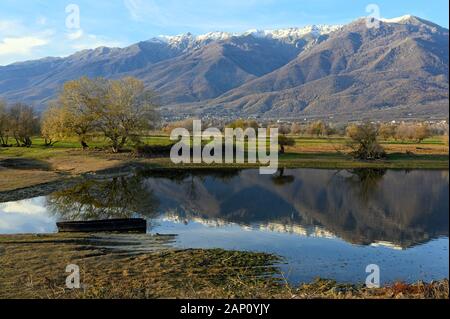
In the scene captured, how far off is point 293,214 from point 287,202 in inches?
236

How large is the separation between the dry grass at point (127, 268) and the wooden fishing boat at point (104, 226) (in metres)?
2.21

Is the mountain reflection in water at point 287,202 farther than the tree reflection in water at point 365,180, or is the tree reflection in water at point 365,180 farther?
the tree reflection in water at point 365,180

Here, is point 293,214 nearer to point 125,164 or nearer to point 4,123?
point 125,164

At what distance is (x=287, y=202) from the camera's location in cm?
4312

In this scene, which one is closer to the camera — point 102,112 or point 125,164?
point 125,164

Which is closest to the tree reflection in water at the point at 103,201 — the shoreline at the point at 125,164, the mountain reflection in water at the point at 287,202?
→ the mountain reflection in water at the point at 287,202

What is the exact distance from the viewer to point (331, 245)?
27.1m

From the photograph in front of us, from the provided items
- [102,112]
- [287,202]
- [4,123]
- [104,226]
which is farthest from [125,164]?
[104,226]

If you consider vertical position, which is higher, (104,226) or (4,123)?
(4,123)

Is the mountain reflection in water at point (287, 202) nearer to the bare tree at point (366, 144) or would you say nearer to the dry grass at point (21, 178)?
the dry grass at point (21, 178)

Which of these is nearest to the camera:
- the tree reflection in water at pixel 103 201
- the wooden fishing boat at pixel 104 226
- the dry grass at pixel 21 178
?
the wooden fishing boat at pixel 104 226

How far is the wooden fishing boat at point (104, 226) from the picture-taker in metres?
28.9

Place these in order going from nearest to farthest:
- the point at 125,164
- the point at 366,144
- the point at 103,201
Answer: the point at 103,201
the point at 125,164
the point at 366,144
